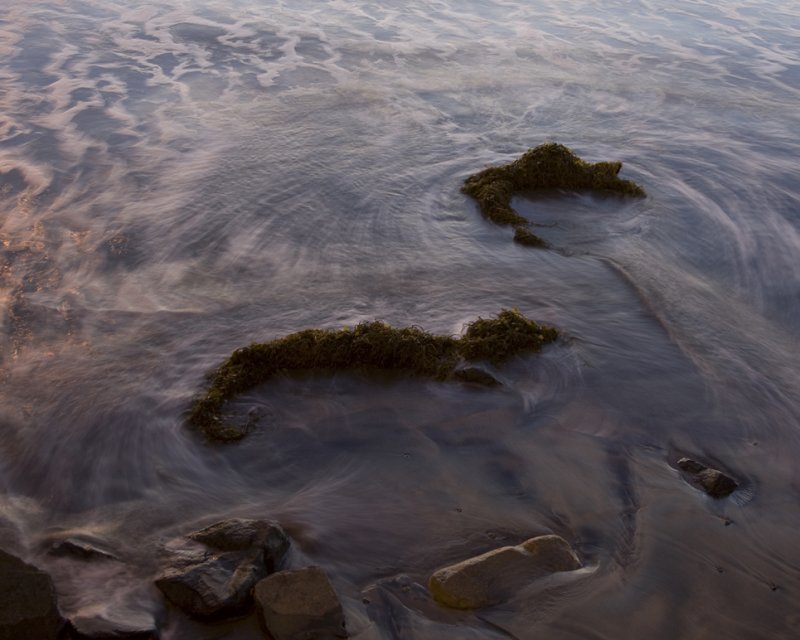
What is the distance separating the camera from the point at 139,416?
5.02m

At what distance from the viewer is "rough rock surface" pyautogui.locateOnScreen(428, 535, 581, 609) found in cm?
372

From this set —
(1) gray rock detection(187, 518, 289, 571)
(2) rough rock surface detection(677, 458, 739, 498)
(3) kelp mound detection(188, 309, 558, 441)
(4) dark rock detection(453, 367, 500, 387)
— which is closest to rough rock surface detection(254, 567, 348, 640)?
(1) gray rock detection(187, 518, 289, 571)

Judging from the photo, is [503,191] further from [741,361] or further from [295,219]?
[741,361]

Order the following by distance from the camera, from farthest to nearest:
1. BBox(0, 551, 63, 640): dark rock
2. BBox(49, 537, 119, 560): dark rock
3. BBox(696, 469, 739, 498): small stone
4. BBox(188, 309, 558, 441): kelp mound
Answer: BBox(188, 309, 558, 441): kelp mound, BBox(696, 469, 739, 498): small stone, BBox(49, 537, 119, 560): dark rock, BBox(0, 551, 63, 640): dark rock

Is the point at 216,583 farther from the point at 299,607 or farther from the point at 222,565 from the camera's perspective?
the point at 299,607

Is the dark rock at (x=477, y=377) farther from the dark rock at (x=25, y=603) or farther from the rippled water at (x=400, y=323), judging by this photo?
the dark rock at (x=25, y=603)

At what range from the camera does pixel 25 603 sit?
3.20 meters

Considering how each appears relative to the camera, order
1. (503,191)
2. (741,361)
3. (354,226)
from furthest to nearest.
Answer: (503,191)
(354,226)
(741,361)

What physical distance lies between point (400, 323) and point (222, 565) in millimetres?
2860

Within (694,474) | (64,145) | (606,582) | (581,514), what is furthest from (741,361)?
(64,145)

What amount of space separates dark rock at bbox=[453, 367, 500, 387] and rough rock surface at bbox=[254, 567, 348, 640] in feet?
7.30

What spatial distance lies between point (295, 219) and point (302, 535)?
436 centimetres

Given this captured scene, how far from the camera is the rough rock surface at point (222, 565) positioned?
3.52 meters

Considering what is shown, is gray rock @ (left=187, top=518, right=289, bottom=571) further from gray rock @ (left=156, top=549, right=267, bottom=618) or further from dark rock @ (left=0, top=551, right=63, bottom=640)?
dark rock @ (left=0, top=551, right=63, bottom=640)
